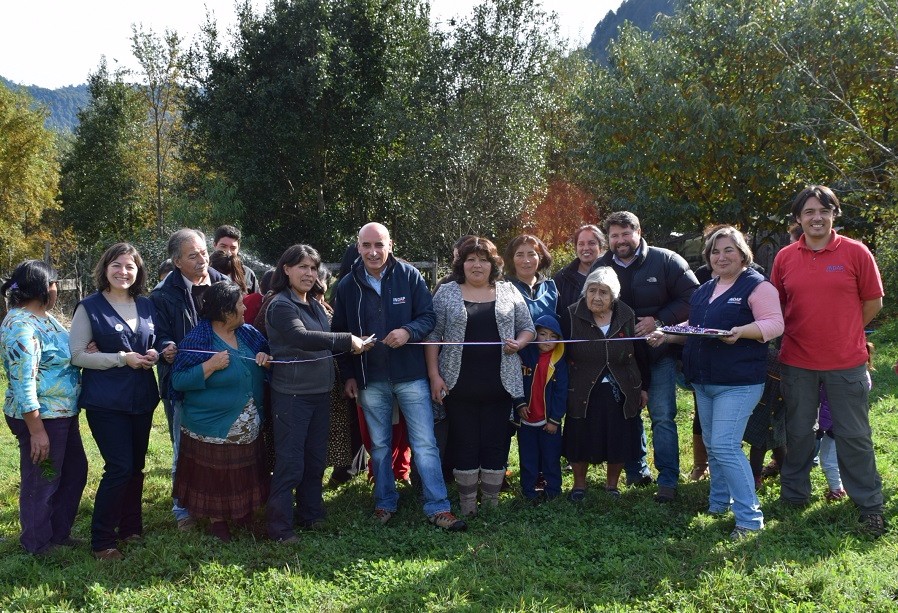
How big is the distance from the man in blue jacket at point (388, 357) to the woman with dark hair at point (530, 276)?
832mm

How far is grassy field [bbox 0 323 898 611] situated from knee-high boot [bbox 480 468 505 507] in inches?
3.7

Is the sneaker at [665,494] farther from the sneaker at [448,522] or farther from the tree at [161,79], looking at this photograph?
the tree at [161,79]

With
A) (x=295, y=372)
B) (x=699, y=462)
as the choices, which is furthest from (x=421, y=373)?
(x=699, y=462)

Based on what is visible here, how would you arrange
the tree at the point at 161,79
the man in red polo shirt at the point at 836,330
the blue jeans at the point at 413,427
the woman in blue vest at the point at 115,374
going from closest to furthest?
the woman in blue vest at the point at 115,374, the man in red polo shirt at the point at 836,330, the blue jeans at the point at 413,427, the tree at the point at 161,79

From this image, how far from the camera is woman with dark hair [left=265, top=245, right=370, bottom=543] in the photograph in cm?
468

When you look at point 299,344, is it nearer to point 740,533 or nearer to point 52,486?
point 52,486

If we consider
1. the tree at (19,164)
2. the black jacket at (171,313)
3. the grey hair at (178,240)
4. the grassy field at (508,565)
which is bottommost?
the grassy field at (508,565)

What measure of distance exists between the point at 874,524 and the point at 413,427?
310cm

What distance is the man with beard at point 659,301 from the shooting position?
5.48 m

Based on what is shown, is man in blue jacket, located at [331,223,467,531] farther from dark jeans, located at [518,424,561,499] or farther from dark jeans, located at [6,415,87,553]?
→ dark jeans, located at [6,415,87,553]

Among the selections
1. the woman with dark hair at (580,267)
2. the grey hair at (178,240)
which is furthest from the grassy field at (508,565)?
the grey hair at (178,240)

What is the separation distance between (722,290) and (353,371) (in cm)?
261

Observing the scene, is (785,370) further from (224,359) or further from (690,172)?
(690,172)

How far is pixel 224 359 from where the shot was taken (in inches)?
181
